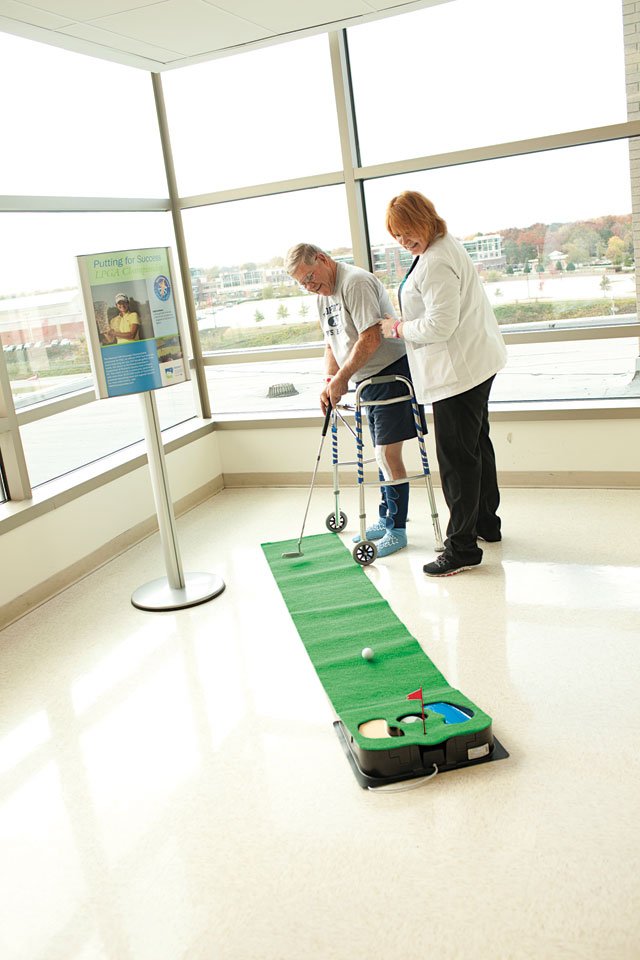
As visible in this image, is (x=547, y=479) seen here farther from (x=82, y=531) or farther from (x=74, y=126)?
(x=74, y=126)

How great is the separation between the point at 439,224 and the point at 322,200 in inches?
80.3

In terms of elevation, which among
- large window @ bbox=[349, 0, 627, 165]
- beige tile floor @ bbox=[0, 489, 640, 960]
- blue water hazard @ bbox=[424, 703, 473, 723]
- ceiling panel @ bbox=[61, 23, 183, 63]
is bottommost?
beige tile floor @ bbox=[0, 489, 640, 960]

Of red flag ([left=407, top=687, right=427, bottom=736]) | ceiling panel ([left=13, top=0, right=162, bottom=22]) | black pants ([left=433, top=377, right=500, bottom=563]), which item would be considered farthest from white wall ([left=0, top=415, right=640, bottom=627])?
ceiling panel ([left=13, top=0, right=162, bottom=22])

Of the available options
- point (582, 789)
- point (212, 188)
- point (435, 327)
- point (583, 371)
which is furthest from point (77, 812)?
point (212, 188)

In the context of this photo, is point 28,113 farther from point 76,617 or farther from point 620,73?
point 620,73

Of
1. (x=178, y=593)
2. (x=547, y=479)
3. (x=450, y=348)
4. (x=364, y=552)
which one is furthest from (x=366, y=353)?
(x=547, y=479)

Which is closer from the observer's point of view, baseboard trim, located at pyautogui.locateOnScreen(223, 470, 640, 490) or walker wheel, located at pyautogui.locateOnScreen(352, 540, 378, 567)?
walker wheel, located at pyautogui.locateOnScreen(352, 540, 378, 567)

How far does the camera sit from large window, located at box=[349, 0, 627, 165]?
4.88m

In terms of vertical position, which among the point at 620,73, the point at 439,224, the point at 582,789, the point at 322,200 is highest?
the point at 620,73

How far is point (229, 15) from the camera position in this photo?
14.7 feet

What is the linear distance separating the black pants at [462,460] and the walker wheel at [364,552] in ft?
1.23

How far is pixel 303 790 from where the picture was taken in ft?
8.98

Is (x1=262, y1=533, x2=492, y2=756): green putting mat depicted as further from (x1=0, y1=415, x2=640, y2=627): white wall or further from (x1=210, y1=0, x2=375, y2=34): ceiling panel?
(x1=210, y1=0, x2=375, y2=34): ceiling panel

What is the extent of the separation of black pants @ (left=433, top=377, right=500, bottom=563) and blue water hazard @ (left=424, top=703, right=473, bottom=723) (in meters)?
1.39
